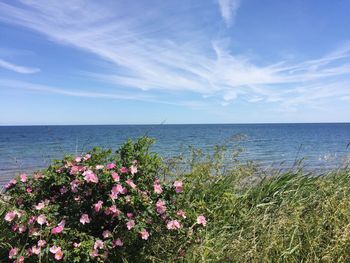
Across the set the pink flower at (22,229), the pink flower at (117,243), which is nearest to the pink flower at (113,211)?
the pink flower at (117,243)

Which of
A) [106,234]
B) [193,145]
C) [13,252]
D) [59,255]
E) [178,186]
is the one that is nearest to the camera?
[59,255]

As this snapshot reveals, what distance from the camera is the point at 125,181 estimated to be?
9.57ft

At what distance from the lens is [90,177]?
9.35 ft

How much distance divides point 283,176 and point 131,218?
9.41ft

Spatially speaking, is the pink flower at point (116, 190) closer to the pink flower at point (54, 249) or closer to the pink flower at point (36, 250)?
the pink flower at point (54, 249)

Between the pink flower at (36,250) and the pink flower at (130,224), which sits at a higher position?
the pink flower at (130,224)

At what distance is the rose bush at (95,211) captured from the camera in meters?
2.72

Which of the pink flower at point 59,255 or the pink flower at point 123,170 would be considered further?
the pink flower at point 123,170

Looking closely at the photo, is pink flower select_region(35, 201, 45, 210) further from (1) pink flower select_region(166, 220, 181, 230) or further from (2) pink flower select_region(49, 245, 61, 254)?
(1) pink flower select_region(166, 220, 181, 230)

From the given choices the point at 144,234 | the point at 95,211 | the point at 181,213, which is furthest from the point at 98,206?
the point at 181,213

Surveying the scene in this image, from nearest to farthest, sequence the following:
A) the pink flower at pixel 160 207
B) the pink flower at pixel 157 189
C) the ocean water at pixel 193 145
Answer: the pink flower at pixel 160 207, the pink flower at pixel 157 189, the ocean water at pixel 193 145

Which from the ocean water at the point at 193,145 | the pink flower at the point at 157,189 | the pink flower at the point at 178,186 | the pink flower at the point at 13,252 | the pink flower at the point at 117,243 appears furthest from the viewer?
the ocean water at the point at 193,145

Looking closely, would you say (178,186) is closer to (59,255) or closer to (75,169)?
(75,169)

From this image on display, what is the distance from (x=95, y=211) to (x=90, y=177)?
0.94 ft
